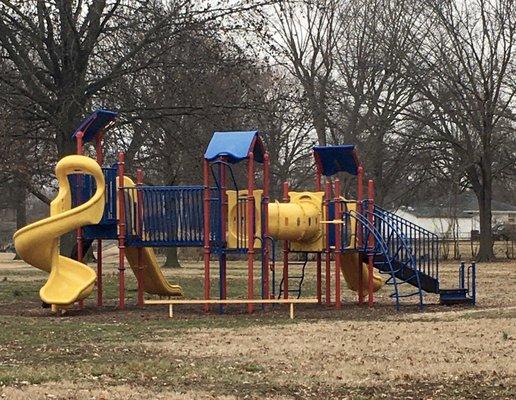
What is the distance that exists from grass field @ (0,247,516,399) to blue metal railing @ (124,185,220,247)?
133 centimetres

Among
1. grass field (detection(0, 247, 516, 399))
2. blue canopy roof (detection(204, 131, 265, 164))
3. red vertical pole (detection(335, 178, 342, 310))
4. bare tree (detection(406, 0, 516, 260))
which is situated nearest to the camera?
grass field (detection(0, 247, 516, 399))

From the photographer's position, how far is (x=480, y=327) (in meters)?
15.2

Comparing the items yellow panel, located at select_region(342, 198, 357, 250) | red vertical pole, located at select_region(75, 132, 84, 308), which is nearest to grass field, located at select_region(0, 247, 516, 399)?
red vertical pole, located at select_region(75, 132, 84, 308)

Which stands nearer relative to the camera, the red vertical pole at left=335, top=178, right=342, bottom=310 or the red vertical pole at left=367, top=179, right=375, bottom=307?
the red vertical pole at left=335, top=178, right=342, bottom=310

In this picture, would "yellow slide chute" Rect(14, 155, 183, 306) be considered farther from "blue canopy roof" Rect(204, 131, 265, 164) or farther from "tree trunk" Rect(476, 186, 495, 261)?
"tree trunk" Rect(476, 186, 495, 261)

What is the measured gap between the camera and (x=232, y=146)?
62.2 feet

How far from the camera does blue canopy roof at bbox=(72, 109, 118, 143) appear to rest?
19.7 m

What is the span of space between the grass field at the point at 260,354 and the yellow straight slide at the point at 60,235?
514 mm

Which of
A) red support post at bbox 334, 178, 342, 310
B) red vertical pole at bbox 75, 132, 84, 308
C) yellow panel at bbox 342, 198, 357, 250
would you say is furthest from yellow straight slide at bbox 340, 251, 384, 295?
red vertical pole at bbox 75, 132, 84, 308

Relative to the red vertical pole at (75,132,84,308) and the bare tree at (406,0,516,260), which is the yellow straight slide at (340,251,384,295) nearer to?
the red vertical pole at (75,132,84,308)

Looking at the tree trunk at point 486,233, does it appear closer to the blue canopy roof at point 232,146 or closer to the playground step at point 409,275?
the playground step at point 409,275

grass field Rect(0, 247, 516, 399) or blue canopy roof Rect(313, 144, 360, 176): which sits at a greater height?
blue canopy roof Rect(313, 144, 360, 176)

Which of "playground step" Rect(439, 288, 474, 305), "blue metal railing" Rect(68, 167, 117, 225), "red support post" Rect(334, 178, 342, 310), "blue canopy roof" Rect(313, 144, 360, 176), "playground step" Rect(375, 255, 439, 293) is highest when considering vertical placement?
"blue canopy roof" Rect(313, 144, 360, 176)

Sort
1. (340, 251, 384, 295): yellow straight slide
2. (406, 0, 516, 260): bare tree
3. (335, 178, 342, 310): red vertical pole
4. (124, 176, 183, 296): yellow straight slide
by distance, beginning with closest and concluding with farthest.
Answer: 1. (335, 178, 342, 310): red vertical pole
2. (124, 176, 183, 296): yellow straight slide
3. (340, 251, 384, 295): yellow straight slide
4. (406, 0, 516, 260): bare tree
